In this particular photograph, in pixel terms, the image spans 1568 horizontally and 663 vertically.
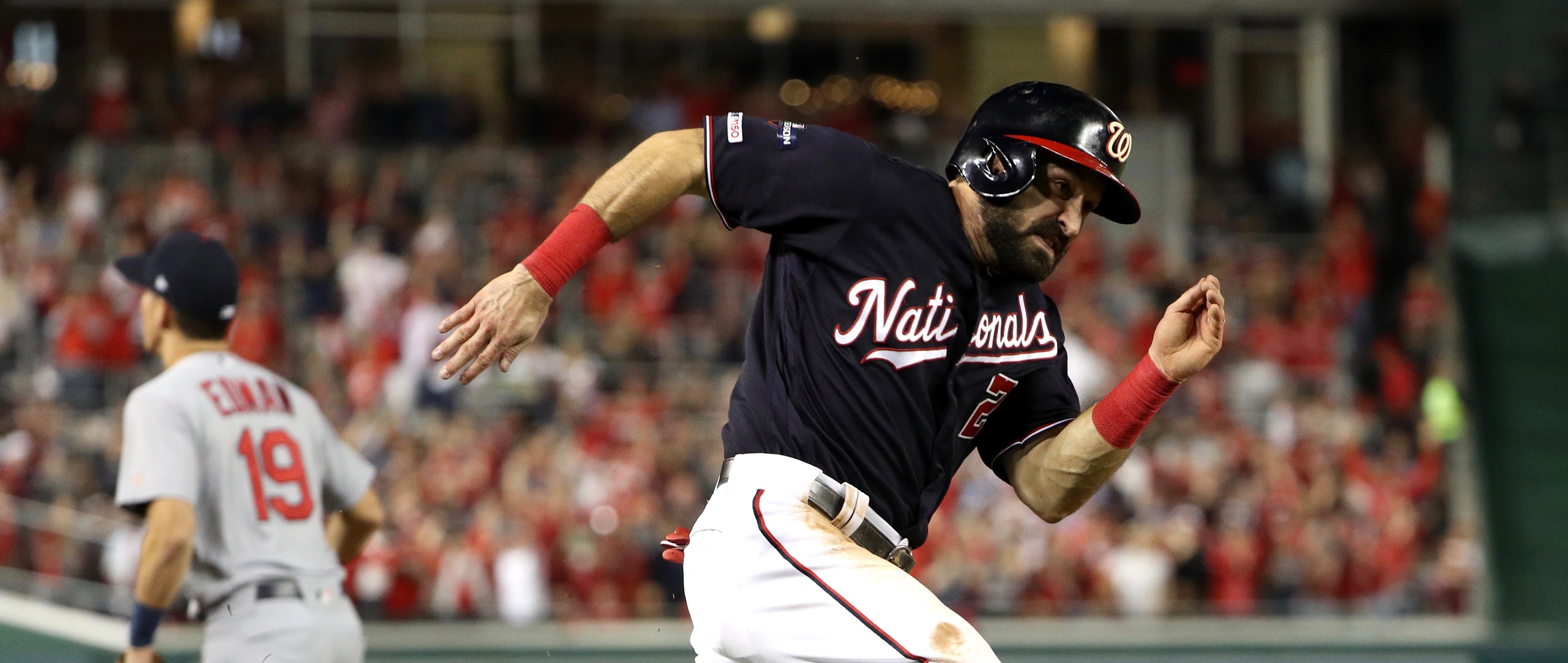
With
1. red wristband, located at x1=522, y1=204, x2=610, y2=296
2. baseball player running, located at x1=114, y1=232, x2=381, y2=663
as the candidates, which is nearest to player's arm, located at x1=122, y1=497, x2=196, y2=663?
baseball player running, located at x1=114, y1=232, x2=381, y2=663

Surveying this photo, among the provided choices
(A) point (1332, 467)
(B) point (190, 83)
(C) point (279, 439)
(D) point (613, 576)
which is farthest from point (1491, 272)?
(C) point (279, 439)

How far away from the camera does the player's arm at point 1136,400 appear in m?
3.65

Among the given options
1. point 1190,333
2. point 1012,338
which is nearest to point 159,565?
point 1012,338

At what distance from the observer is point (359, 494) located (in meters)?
5.04

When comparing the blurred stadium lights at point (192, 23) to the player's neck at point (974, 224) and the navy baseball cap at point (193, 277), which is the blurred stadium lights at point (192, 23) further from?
the player's neck at point (974, 224)

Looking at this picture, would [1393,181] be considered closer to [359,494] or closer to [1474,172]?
[1474,172]

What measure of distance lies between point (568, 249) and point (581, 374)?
1119 centimetres

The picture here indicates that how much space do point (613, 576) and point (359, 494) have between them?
23.7 ft

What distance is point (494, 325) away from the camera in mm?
3174

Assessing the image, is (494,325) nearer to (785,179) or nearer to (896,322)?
(785,179)

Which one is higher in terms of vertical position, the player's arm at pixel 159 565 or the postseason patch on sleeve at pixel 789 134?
the postseason patch on sleeve at pixel 789 134

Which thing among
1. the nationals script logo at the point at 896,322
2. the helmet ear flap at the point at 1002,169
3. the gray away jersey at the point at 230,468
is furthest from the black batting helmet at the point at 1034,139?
the gray away jersey at the point at 230,468

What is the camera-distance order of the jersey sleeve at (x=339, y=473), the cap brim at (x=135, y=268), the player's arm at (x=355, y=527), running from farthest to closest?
the player's arm at (x=355, y=527) → the jersey sleeve at (x=339, y=473) → the cap brim at (x=135, y=268)

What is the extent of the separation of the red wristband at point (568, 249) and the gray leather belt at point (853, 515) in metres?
0.54
